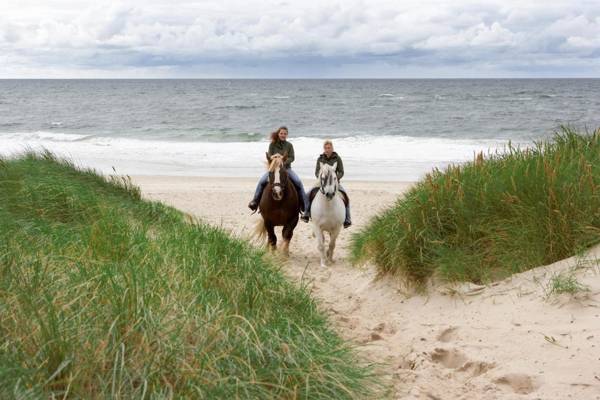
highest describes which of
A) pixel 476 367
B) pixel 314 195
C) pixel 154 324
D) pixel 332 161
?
pixel 332 161

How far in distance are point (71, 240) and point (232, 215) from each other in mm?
8167

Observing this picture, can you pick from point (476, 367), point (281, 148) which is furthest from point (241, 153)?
point (476, 367)

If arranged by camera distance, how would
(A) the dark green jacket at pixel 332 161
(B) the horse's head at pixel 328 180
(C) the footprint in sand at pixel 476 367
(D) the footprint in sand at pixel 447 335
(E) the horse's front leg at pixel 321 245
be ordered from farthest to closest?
(A) the dark green jacket at pixel 332 161
(E) the horse's front leg at pixel 321 245
(B) the horse's head at pixel 328 180
(D) the footprint in sand at pixel 447 335
(C) the footprint in sand at pixel 476 367

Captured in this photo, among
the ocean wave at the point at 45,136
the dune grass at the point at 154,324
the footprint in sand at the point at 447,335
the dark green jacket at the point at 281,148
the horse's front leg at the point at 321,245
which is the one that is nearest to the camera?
the dune grass at the point at 154,324

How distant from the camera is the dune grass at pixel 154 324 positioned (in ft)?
11.3

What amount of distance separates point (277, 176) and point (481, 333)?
527 cm

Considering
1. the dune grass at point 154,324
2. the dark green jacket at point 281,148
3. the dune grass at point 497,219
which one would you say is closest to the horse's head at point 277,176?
the dark green jacket at point 281,148

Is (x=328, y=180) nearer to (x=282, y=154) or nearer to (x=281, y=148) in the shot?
(x=282, y=154)

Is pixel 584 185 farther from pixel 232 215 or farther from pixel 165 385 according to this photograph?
pixel 232 215

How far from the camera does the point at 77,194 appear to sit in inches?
331

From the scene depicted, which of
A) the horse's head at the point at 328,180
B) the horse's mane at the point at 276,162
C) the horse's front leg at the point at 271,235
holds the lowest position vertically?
the horse's front leg at the point at 271,235

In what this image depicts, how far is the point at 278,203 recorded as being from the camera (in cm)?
1024

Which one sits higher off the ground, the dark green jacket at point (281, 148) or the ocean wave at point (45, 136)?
the dark green jacket at point (281, 148)

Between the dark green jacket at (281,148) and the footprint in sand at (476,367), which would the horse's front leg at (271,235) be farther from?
the footprint in sand at (476,367)
